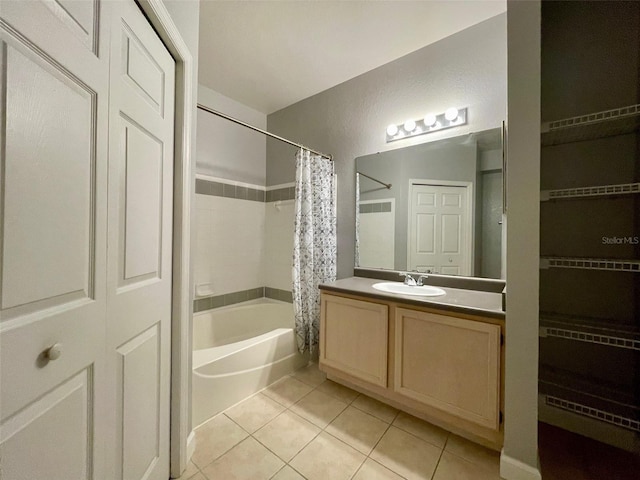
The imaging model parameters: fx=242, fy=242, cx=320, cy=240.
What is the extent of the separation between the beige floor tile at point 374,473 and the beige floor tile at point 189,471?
766 mm

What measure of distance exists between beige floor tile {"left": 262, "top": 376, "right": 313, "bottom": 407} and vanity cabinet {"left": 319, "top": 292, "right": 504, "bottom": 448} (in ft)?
0.81

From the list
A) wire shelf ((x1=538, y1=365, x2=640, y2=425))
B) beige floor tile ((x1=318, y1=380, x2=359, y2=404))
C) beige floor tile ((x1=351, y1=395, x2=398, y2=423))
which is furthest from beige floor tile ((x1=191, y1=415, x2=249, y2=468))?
wire shelf ((x1=538, y1=365, x2=640, y2=425))

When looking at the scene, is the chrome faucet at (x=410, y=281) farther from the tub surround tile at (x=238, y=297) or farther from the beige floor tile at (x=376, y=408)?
the tub surround tile at (x=238, y=297)

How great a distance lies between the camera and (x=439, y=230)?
187 cm

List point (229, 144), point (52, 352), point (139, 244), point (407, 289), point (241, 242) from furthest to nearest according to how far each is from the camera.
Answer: point (241, 242)
point (229, 144)
point (407, 289)
point (139, 244)
point (52, 352)

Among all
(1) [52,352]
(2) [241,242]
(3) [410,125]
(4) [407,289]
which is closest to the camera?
(1) [52,352]

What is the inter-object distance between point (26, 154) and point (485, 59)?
2.37 meters

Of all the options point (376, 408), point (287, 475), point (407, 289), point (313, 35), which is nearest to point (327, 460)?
point (287, 475)

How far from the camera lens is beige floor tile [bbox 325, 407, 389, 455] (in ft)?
4.44

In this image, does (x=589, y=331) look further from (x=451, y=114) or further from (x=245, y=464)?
(x=245, y=464)

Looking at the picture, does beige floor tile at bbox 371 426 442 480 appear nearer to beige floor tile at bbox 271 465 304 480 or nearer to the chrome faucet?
beige floor tile at bbox 271 465 304 480

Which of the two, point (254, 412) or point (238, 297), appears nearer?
point (254, 412)

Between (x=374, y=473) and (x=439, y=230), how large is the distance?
1.54m

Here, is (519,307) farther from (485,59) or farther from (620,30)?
(485,59)
